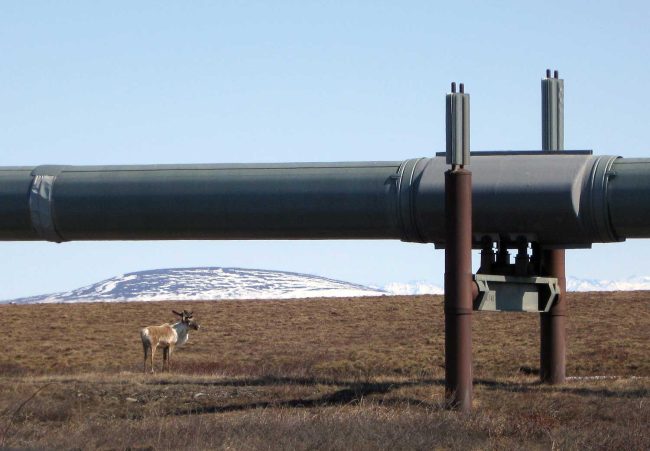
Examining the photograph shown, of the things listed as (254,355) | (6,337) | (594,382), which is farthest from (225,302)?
(594,382)

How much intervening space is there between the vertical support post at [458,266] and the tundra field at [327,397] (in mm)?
509

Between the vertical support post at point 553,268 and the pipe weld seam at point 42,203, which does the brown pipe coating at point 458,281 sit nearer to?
the vertical support post at point 553,268

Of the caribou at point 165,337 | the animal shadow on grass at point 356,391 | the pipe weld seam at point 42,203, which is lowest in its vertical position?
the caribou at point 165,337

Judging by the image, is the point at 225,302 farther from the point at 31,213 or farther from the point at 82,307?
the point at 31,213

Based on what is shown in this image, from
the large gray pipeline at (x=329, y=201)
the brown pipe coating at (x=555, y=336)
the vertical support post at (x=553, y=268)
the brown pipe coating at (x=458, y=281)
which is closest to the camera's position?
the brown pipe coating at (x=458, y=281)

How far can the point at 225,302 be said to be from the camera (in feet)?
229

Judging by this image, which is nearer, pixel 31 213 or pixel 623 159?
pixel 623 159

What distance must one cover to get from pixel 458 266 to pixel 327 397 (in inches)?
132

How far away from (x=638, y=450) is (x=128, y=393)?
990 centimetres

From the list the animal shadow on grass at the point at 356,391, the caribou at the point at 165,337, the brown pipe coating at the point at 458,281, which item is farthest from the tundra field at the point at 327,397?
the caribou at the point at 165,337

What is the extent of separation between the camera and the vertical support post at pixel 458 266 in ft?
66.0

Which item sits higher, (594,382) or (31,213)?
(31,213)

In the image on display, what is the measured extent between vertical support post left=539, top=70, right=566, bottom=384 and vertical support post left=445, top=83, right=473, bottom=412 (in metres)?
3.79

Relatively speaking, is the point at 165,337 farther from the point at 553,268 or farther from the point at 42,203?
the point at 553,268
